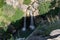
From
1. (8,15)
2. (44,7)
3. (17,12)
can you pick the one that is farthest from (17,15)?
(44,7)

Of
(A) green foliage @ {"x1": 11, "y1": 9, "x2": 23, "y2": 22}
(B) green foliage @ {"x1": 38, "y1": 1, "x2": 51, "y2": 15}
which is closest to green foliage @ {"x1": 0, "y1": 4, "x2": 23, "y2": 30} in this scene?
(A) green foliage @ {"x1": 11, "y1": 9, "x2": 23, "y2": 22}

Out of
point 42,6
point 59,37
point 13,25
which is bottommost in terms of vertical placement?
point 59,37

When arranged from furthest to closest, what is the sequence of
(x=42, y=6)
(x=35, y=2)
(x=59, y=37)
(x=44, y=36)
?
(x=35, y=2) → (x=42, y=6) → (x=44, y=36) → (x=59, y=37)

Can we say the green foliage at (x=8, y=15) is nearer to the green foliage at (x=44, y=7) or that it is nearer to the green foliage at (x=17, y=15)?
the green foliage at (x=17, y=15)

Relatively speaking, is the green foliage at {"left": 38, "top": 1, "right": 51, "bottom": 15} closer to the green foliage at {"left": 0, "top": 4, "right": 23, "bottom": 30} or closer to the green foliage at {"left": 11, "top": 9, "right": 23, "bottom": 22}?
the green foliage at {"left": 11, "top": 9, "right": 23, "bottom": 22}

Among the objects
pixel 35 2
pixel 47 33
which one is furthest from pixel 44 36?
pixel 35 2

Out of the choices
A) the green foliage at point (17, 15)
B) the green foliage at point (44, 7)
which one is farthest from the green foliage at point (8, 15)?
the green foliage at point (44, 7)

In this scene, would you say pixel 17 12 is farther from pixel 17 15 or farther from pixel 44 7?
pixel 44 7

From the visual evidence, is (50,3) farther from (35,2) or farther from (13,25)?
(13,25)
